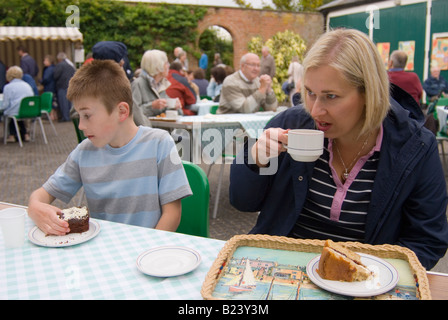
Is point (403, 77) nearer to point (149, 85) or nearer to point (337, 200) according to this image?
point (149, 85)

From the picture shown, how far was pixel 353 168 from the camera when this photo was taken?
1.51 metres

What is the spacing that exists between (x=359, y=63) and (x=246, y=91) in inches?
153

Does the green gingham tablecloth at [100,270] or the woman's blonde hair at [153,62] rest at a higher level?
the woman's blonde hair at [153,62]

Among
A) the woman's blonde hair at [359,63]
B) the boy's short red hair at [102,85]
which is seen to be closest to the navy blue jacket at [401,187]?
the woman's blonde hair at [359,63]

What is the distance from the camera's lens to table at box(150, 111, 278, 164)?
13.6 ft

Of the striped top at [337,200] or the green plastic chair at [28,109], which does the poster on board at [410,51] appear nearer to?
the green plastic chair at [28,109]

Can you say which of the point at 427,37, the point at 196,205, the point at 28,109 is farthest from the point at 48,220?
the point at 427,37

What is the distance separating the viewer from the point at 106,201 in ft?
5.84

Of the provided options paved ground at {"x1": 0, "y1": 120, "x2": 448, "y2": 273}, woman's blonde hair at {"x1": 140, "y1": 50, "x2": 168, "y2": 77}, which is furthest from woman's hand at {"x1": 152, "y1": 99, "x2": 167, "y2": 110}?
paved ground at {"x1": 0, "y1": 120, "x2": 448, "y2": 273}

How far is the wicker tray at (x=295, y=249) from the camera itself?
3.04ft

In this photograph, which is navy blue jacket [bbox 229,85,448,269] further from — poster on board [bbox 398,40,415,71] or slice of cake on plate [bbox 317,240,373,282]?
poster on board [bbox 398,40,415,71]

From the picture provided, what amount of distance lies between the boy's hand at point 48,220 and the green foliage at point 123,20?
14573 mm
